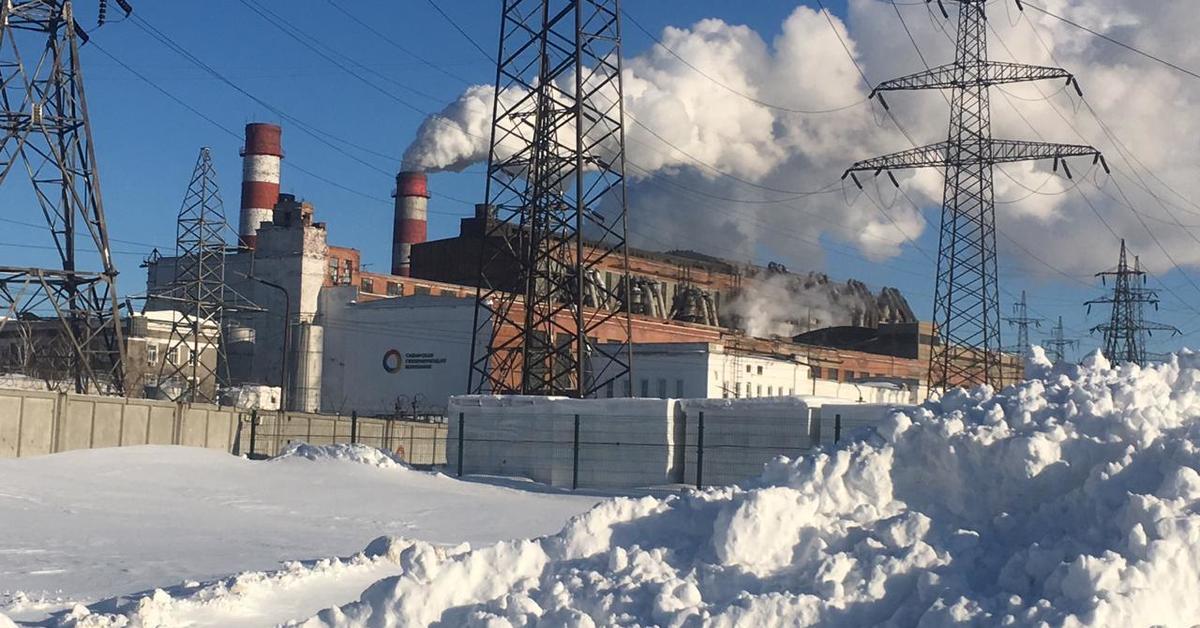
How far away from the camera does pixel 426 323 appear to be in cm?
5869

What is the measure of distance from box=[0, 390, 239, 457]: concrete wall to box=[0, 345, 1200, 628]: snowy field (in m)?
16.8

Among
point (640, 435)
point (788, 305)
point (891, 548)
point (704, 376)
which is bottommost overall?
point (891, 548)

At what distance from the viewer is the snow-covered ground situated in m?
11.6

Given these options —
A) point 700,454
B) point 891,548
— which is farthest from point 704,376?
point 891,548

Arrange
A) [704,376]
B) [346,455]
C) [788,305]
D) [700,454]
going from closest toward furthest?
[700,454], [346,455], [704,376], [788,305]

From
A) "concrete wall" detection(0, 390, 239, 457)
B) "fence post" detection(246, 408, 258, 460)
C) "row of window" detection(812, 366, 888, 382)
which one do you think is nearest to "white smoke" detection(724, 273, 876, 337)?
"row of window" detection(812, 366, 888, 382)

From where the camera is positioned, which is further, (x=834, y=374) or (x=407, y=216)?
(x=407, y=216)

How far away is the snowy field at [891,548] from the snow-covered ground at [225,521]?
11 cm

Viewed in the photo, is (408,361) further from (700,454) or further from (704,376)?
(700,454)

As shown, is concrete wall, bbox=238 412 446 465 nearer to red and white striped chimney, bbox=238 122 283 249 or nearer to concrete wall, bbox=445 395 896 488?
concrete wall, bbox=445 395 896 488

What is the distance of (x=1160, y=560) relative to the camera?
7.86 meters

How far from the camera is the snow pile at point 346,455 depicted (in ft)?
94.7

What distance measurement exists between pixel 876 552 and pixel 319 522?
41.6ft

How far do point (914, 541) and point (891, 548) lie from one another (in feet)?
0.53
